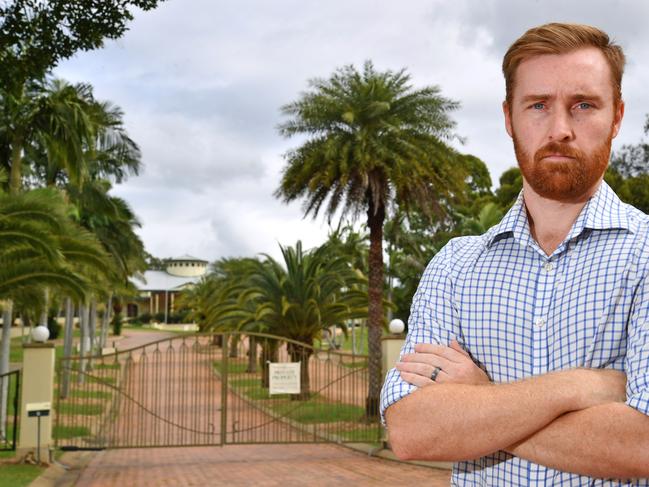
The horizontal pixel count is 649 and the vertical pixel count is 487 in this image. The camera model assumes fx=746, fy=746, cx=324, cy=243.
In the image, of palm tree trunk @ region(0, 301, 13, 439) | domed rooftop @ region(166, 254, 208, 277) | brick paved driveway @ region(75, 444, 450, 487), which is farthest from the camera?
domed rooftop @ region(166, 254, 208, 277)

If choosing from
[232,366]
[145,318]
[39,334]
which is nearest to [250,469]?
[39,334]

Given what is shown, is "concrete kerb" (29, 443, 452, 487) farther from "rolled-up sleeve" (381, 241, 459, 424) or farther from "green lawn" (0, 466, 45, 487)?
"rolled-up sleeve" (381, 241, 459, 424)

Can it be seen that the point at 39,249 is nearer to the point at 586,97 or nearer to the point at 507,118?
the point at 507,118

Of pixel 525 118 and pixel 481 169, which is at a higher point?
pixel 481 169

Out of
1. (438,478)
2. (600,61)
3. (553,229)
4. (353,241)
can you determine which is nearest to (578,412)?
(553,229)

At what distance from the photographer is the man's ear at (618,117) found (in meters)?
1.68

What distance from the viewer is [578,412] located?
1.58 metres

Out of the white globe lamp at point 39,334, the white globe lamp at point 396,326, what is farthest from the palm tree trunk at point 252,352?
the white globe lamp at point 39,334

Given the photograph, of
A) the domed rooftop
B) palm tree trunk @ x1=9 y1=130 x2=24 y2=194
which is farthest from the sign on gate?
the domed rooftop

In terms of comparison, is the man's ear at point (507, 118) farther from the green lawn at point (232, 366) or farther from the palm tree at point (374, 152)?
the green lawn at point (232, 366)

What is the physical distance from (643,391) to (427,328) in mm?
529

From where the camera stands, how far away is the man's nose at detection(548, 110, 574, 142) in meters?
1.60

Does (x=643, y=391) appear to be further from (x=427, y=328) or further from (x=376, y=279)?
(x=376, y=279)

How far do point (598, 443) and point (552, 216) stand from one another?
52 cm
